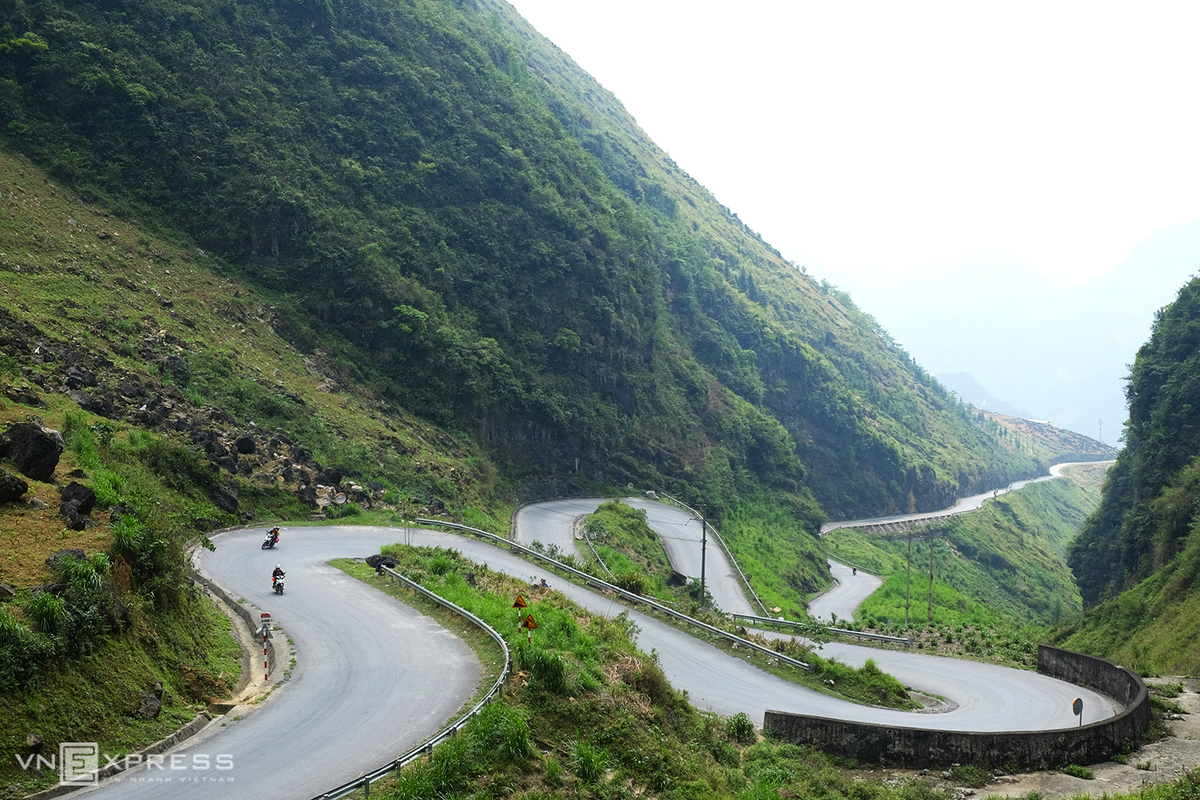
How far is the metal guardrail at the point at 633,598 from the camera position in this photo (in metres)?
25.3

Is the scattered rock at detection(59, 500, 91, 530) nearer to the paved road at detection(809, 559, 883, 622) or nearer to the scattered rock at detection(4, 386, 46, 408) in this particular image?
the scattered rock at detection(4, 386, 46, 408)

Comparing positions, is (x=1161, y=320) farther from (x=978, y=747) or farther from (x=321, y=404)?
(x=321, y=404)

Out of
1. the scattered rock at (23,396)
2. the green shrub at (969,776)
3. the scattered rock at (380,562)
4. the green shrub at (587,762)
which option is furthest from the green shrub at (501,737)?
the scattered rock at (23,396)

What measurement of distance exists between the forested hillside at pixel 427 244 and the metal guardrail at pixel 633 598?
360 inches

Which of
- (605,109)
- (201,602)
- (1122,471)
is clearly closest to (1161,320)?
(1122,471)

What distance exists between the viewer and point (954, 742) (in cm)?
1808

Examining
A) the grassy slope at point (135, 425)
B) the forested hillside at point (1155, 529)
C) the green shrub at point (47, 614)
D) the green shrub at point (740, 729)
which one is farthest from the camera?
the forested hillside at point (1155, 529)

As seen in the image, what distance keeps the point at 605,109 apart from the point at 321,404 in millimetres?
120836

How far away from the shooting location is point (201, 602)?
60.8 ft

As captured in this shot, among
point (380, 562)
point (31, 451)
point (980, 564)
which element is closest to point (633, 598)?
point (380, 562)

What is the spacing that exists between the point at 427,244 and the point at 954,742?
5425 cm

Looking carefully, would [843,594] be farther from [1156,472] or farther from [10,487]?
[10,487]

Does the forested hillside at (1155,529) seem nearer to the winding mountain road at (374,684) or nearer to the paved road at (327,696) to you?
the winding mountain road at (374,684)
